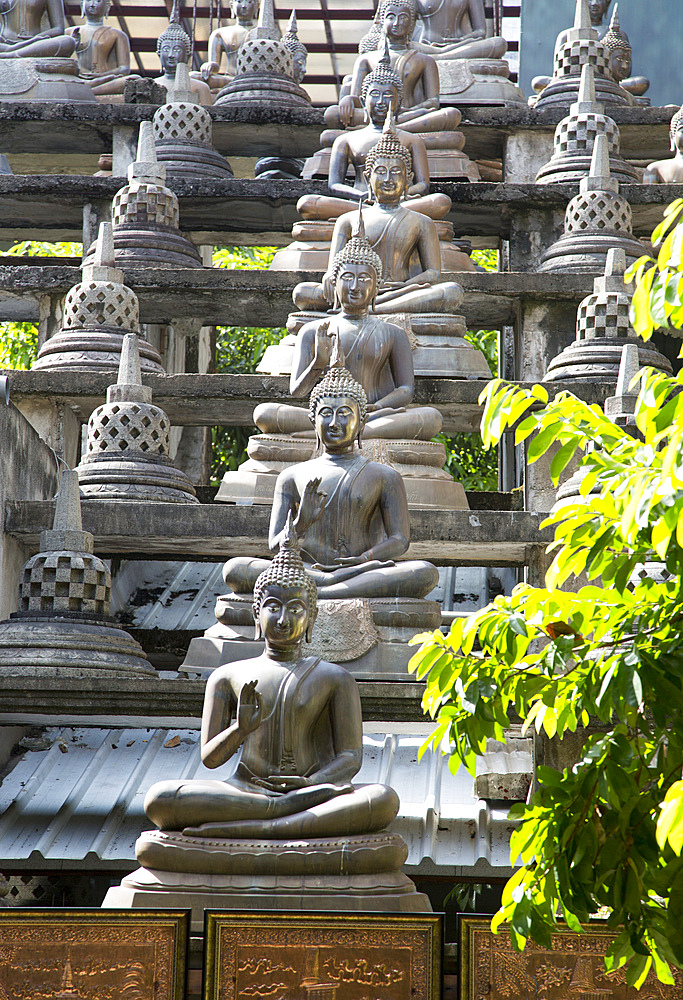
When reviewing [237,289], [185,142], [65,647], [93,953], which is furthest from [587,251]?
[93,953]

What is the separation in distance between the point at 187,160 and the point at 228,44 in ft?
21.5

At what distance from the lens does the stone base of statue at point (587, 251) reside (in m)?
12.9

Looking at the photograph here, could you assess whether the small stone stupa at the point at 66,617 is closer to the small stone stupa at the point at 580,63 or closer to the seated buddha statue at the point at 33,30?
the small stone stupa at the point at 580,63

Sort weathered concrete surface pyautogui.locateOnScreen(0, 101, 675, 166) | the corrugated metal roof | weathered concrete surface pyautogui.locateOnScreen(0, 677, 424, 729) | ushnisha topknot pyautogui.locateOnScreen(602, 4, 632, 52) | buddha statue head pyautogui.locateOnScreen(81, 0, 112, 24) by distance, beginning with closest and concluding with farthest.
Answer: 1. the corrugated metal roof
2. weathered concrete surface pyautogui.locateOnScreen(0, 677, 424, 729)
3. weathered concrete surface pyautogui.locateOnScreen(0, 101, 675, 166)
4. ushnisha topknot pyautogui.locateOnScreen(602, 4, 632, 52)
5. buddha statue head pyautogui.locateOnScreen(81, 0, 112, 24)

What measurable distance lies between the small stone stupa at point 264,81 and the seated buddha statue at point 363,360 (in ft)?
24.4

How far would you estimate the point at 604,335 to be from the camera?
11234 mm

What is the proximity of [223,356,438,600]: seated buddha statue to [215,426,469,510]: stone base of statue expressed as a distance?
1.46 metres

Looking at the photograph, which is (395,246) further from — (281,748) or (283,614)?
(281,748)

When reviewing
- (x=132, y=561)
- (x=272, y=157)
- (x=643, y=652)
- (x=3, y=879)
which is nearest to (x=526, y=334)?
(x=132, y=561)

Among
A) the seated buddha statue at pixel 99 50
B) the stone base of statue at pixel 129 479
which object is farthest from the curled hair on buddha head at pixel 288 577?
the seated buddha statue at pixel 99 50

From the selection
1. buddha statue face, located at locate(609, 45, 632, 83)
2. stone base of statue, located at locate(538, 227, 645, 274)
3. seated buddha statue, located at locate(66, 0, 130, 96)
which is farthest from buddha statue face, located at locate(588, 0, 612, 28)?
stone base of statue, located at locate(538, 227, 645, 274)

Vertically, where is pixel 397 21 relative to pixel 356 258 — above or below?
above

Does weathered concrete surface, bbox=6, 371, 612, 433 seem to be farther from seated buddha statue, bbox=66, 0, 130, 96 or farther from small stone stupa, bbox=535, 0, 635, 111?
seated buddha statue, bbox=66, 0, 130, 96

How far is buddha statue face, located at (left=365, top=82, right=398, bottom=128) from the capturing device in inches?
539
